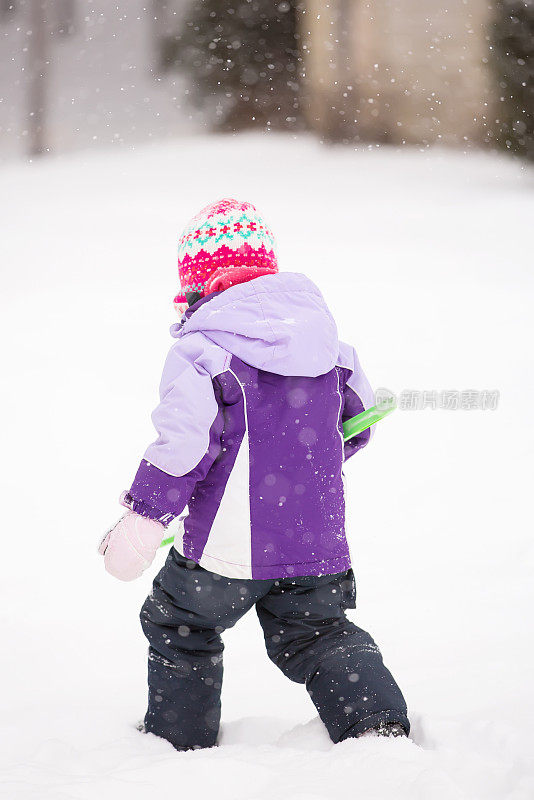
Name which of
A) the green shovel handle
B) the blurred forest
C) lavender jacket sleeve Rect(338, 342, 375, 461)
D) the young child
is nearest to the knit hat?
A: the young child

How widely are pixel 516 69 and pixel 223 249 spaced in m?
8.27

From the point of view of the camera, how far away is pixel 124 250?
254 inches

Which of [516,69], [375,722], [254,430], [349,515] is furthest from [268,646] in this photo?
[516,69]

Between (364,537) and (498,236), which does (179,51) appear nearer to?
(498,236)

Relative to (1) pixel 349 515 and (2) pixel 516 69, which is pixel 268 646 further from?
(2) pixel 516 69

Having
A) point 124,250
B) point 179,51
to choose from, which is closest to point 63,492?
point 124,250

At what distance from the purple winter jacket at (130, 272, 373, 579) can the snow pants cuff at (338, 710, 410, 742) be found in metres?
0.24

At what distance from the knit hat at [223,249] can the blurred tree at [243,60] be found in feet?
28.3

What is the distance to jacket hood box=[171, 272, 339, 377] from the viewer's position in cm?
126

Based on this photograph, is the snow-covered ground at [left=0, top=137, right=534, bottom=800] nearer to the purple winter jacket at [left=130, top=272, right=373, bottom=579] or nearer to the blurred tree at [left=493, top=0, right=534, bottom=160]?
the purple winter jacket at [left=130, top=272, right=373, bottom=579]

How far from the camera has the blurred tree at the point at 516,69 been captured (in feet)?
27.0

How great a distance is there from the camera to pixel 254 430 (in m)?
1.27

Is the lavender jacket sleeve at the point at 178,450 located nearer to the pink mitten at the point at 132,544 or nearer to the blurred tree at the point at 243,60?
the pink mitten at the point at 132,544

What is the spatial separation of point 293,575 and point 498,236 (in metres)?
5.72
